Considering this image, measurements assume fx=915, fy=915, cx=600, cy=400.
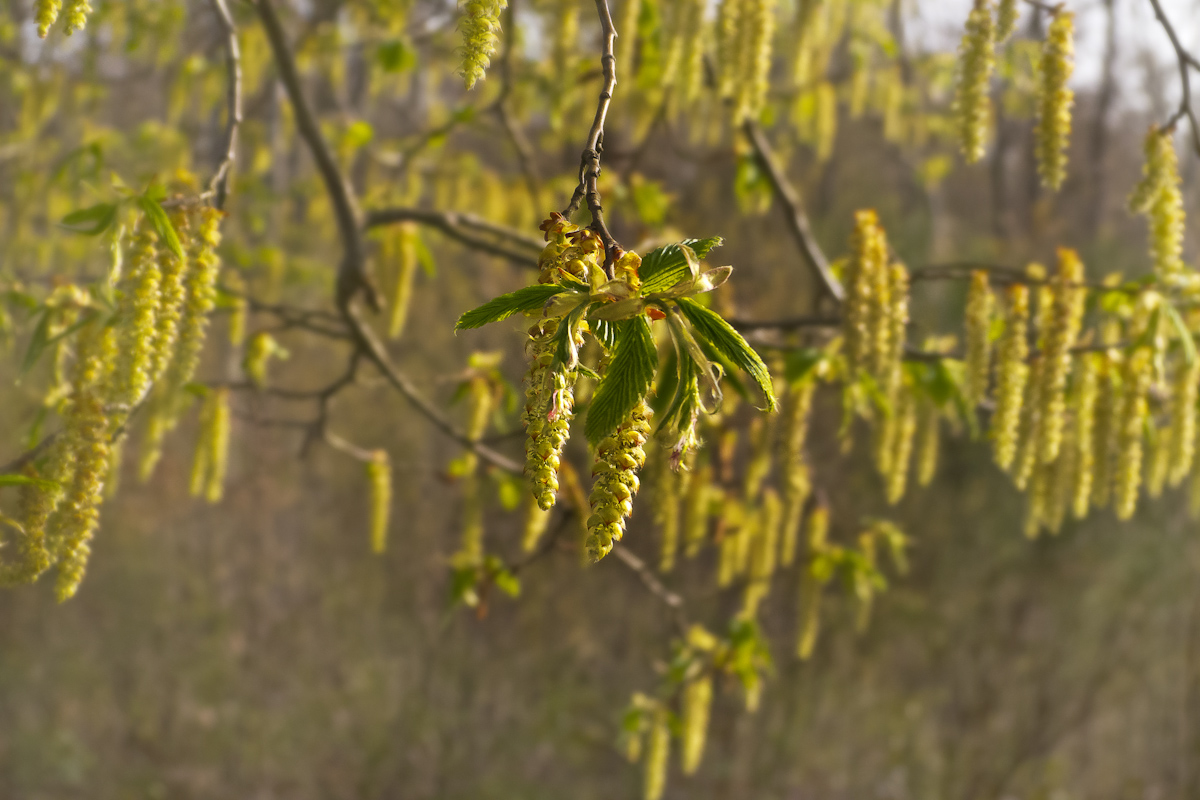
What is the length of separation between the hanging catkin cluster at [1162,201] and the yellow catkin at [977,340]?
12.0 inches

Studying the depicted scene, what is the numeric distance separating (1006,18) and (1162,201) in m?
0.47

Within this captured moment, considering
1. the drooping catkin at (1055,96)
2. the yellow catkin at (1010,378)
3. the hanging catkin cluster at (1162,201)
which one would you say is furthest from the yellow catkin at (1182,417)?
the drooping catkin at (1055,96)

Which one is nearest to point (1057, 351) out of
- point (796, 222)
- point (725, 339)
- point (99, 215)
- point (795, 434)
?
point (795, 434)

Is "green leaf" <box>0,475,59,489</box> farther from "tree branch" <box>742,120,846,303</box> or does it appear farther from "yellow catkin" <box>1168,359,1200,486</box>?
"yellow catkin" <box>1168,359,1200,486</box>

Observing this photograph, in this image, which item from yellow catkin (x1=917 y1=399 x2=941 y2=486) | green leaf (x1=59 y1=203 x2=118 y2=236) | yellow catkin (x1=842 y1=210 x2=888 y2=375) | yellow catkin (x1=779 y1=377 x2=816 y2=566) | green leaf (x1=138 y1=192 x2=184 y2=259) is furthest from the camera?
yellow catkin (x1=917 y1=399 x2=941 y2=486)

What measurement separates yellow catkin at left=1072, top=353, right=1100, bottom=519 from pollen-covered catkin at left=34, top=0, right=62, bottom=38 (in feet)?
6.01

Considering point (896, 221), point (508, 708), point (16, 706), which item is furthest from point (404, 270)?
point (896, 221)

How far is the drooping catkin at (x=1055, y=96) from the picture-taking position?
5.34ft

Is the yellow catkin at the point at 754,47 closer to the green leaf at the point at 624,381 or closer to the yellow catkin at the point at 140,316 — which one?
the yellow catkin at the point at 140,316

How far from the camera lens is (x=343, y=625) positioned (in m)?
6.88

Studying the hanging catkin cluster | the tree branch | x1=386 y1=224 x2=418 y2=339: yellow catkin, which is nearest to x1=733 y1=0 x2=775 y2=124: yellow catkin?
the tree branch

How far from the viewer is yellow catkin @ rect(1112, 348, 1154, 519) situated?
1.89 metres

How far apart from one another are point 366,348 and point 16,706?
532cm

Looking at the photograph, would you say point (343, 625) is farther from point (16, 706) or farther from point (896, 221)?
point (896, 221)
